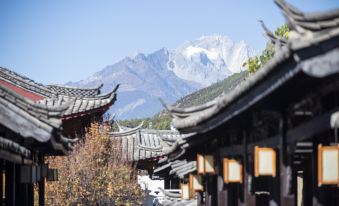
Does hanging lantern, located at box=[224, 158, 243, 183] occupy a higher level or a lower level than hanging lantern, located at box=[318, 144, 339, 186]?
lower

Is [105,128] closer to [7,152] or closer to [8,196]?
[8,196]

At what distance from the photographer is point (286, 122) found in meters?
8.52

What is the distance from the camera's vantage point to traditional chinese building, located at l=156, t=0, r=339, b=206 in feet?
Result: 20.1

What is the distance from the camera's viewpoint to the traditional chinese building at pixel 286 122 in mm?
6125

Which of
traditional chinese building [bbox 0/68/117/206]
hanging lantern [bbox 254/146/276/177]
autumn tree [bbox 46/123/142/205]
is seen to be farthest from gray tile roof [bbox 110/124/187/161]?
hanging lantern [bbox 254/146/276/177]

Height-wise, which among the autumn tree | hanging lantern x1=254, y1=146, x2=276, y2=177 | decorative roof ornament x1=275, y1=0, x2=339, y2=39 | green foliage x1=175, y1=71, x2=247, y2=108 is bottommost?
the autumn tree

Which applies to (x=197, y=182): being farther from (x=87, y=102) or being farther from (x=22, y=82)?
(x=87, y=102)

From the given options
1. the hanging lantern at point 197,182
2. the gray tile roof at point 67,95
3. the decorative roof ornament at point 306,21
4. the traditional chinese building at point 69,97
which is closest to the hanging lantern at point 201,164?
the hanging lantern at point 197,182

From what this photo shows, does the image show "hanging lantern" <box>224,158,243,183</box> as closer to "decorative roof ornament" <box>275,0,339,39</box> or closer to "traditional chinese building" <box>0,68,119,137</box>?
"decorative roof ornament" <box>275,0,339,39</box>

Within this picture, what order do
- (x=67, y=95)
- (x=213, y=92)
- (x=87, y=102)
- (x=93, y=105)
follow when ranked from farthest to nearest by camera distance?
(x=213, y=92) → (x=87, y=102) → (x=93, y=105) → (x=67, y=95)

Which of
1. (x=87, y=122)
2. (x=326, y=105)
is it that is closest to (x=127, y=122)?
(x=87, y=122)

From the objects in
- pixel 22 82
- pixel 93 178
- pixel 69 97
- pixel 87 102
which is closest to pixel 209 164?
pixel 93 178

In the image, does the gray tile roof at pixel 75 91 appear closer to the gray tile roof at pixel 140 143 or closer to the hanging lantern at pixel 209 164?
the gray tile roof at pixel 140 143

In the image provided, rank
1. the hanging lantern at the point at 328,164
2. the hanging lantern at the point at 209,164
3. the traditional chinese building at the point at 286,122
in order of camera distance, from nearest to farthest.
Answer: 1. the traditional chinese building at the point at 286,122
2. the hanging lantern at the point at 328,164
3. the hanging lantern at the point at 209,164
